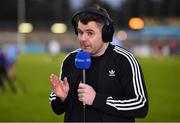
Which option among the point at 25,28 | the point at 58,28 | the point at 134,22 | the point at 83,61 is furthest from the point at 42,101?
the point at 58,28

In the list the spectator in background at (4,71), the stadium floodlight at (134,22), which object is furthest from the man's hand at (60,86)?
the spectator in background at (4,71)

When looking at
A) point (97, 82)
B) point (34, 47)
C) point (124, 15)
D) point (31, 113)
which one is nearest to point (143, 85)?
point (97, 82)

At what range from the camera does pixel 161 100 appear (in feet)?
49.3

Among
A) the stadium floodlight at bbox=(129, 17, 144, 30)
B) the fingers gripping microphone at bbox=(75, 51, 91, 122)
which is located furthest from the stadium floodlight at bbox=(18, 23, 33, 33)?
the fingers gripping microphone at bbox=(75, 51, 91, 122)

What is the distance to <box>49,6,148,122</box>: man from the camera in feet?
11.6

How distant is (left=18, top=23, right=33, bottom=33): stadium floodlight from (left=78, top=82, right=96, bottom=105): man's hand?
211 ft

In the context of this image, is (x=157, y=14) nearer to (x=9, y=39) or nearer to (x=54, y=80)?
(x=9, y=39)

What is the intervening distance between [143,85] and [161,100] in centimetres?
1160

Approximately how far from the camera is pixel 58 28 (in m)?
68.3

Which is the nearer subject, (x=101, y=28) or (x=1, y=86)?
(x=101, y=28)

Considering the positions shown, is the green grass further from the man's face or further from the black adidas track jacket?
the man's face

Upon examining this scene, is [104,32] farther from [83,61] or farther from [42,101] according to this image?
[42,101]

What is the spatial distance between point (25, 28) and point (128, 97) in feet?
212

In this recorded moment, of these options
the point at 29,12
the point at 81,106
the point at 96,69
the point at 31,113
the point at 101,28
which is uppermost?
the point at 29,12
